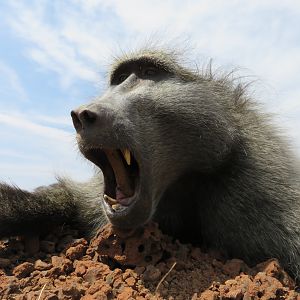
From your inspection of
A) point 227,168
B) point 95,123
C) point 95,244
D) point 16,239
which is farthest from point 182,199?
point 16,239

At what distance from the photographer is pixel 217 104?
3355 mm

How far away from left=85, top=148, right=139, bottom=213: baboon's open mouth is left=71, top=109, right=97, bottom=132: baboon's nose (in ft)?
0.64

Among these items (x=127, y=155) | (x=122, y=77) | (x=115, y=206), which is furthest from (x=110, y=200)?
(x=122, y=77)

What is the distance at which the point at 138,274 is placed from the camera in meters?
2.80

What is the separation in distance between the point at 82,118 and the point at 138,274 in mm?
896

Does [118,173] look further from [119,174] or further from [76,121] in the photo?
[76,121]

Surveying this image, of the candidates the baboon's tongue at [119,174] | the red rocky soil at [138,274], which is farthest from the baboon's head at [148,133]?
the red rocky soil at [138,274]

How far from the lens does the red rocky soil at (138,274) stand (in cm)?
258

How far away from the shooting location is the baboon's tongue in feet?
9.82

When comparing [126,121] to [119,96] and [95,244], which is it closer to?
[119,96]

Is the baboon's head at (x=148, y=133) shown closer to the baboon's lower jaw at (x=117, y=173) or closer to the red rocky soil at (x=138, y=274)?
the baboon's lower jaw at (x=117, y=173)

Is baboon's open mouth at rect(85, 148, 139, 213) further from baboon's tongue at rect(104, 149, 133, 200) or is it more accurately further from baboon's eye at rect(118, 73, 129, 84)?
baboon's eye at rect(118, 73, 129, 84)

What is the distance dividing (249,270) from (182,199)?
2.28ft

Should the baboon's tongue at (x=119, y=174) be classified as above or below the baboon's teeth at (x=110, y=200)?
above
